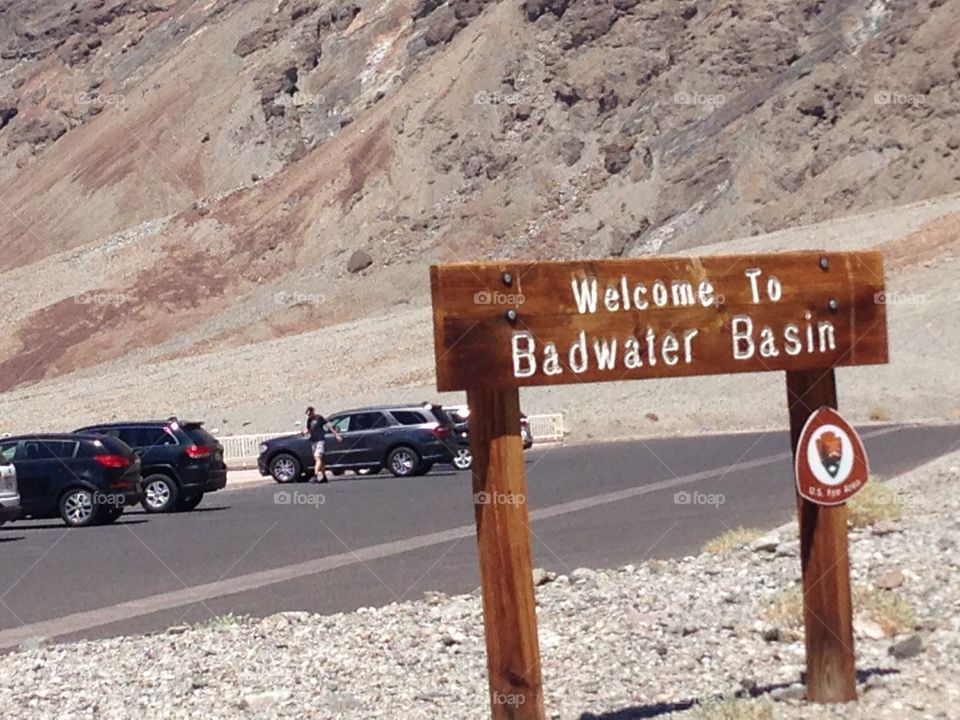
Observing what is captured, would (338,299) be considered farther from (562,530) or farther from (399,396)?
(562,530)

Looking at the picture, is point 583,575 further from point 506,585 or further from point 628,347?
point 506,585

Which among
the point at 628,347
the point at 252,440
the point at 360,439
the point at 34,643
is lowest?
the point at 34,643

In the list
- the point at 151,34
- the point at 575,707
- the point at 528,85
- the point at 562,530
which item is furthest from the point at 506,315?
the point at 151,34

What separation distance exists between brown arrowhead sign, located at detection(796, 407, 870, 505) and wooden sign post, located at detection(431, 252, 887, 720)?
0.72 feet

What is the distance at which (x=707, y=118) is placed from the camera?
79938mm

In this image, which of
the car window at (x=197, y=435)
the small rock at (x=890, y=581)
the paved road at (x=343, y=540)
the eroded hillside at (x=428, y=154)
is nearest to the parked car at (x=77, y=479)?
the paved road at (x=343, y=540)

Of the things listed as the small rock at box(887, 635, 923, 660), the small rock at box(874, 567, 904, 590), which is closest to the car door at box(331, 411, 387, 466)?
the small rock at box(874, 567, 904, 590)

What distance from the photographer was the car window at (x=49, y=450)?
25141mm

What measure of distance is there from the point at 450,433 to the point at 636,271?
1016 inches

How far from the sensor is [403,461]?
113ft

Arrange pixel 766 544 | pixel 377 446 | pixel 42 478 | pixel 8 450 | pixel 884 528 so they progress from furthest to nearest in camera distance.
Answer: pixel 377 446 → pixel 8 450 → pixel 42 478 → pixel 884 528 → pixel 766 544

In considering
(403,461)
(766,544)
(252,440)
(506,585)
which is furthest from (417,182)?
(506,585)

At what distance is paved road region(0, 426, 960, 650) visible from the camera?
15016 mm

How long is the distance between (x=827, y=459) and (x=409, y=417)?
26.3 m
